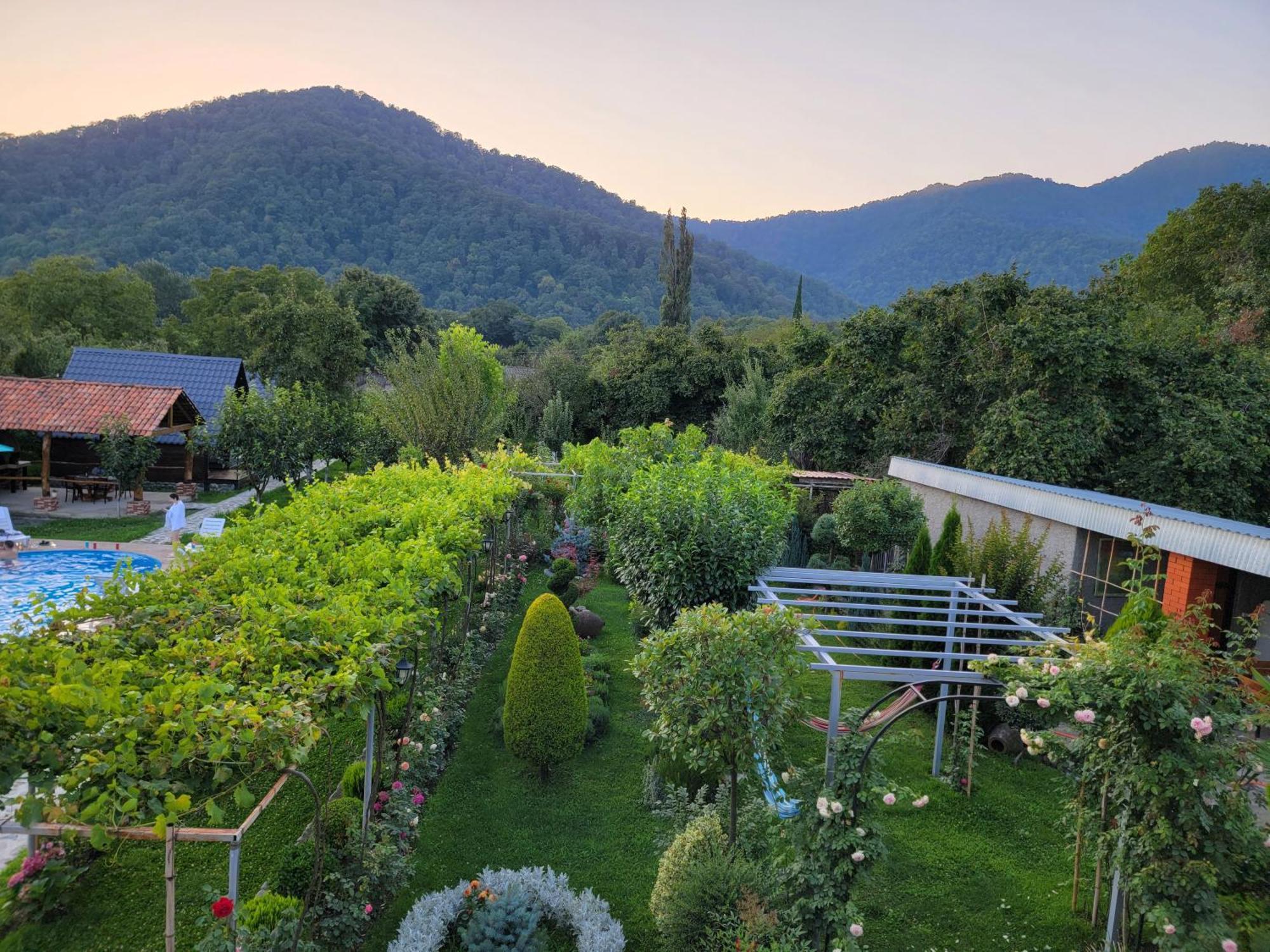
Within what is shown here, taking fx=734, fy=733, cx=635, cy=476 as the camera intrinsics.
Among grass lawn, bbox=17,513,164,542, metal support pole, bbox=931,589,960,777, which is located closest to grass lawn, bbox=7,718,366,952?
metal support pole, bbox=931,589,960,777

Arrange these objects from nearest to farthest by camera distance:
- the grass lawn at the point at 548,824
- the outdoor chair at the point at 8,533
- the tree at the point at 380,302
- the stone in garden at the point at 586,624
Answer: the grass lawn at the point at 548,824 < the stone in garden at the point at 586,624 < the outdoor chair at the point at 8,533 < the tree at the point at 380,302

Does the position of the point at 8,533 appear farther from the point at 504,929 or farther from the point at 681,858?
the point at 681,858

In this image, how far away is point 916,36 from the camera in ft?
61.4

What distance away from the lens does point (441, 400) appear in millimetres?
18797

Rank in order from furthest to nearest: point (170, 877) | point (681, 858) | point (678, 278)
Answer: point (678, 278)
point (681, 858)
point (170, 877)

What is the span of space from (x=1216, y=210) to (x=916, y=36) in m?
15.1

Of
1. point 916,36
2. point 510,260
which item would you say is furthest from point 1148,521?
point 510,260

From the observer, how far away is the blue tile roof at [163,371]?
997 inches

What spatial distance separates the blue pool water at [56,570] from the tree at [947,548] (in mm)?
13507

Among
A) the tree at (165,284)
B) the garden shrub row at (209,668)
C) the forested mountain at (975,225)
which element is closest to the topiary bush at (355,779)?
the garden shrub row at (209,668)

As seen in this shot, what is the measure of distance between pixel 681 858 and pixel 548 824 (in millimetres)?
2149

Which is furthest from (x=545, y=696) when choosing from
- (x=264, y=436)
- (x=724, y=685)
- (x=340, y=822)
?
(x=264, y=436)

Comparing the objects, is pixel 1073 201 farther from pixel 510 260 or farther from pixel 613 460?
pixel 613 460

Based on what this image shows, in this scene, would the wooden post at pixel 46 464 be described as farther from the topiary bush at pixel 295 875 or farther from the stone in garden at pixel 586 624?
the topiary bush at pixel 295 875
